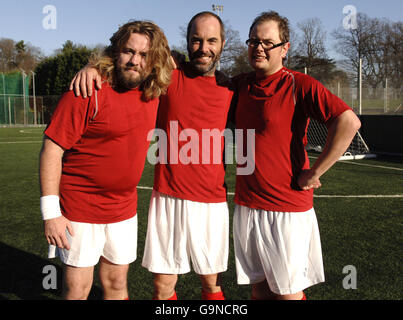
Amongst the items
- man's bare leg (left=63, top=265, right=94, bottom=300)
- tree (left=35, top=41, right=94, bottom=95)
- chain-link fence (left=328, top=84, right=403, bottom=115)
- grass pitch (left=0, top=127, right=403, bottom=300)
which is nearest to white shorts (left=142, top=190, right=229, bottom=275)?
man's bare leg (left=63, top=265, right=94, bottom=300)

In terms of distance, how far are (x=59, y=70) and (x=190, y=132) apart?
136 ft

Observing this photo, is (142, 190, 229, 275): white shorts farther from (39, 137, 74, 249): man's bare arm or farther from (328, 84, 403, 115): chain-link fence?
(328, 84, 403, 115): chain-link fence

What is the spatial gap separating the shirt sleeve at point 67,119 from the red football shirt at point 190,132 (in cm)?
64

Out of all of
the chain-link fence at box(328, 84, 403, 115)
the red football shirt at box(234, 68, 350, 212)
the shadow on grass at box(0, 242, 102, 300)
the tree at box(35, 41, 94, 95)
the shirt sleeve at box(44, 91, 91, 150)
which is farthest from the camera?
the tree at box(35, 41, 94, 95)

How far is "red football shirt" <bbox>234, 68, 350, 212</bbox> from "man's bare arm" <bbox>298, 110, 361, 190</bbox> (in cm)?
13

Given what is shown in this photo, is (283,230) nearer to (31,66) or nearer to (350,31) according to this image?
(350,31)

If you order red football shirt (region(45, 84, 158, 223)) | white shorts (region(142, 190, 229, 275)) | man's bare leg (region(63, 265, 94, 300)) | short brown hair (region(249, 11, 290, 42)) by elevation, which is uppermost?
short brown hair (region(249, 11, 290, 42))

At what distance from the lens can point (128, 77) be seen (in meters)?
2.47

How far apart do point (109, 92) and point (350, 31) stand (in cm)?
2339

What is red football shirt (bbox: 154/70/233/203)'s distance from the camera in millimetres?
2777

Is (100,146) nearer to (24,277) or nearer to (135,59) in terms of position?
(135,59)

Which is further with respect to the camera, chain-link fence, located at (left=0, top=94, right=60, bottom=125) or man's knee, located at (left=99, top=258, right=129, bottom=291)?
chain-link fence, located at (left=0, top=94, right=60, bottom=125)

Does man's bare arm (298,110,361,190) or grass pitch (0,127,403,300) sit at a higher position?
man's bare arm (298,110,361,190)

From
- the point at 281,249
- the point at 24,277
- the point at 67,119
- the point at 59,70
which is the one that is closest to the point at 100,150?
the point at 67,119
